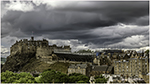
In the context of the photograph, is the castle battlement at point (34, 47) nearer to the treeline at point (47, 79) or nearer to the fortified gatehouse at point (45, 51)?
the fortified gatehouse at point (45, 51)

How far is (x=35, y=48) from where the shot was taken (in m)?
149

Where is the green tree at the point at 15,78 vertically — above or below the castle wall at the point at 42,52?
below

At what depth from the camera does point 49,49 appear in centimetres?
14575

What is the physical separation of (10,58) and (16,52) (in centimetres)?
549

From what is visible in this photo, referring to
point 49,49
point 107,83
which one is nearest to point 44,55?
point 49,49

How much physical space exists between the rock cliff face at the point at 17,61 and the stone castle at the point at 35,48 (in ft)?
8.87

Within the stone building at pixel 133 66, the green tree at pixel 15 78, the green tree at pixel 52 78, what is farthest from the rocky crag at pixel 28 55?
the green tree at pixel 52 78

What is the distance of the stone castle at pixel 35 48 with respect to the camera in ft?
468

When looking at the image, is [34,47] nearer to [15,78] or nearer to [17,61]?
[17,61]

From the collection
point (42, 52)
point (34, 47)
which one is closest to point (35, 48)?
point (34, 47)

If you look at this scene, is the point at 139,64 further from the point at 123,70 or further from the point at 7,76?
the point at 7,76

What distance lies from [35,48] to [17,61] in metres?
15.0

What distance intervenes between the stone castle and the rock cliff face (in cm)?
270

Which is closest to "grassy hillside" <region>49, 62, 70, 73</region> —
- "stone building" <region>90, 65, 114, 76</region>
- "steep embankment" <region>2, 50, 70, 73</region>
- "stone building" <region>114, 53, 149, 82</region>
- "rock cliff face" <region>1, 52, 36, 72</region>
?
"steep embankment" <region>2, 50, 70, 73</region>
